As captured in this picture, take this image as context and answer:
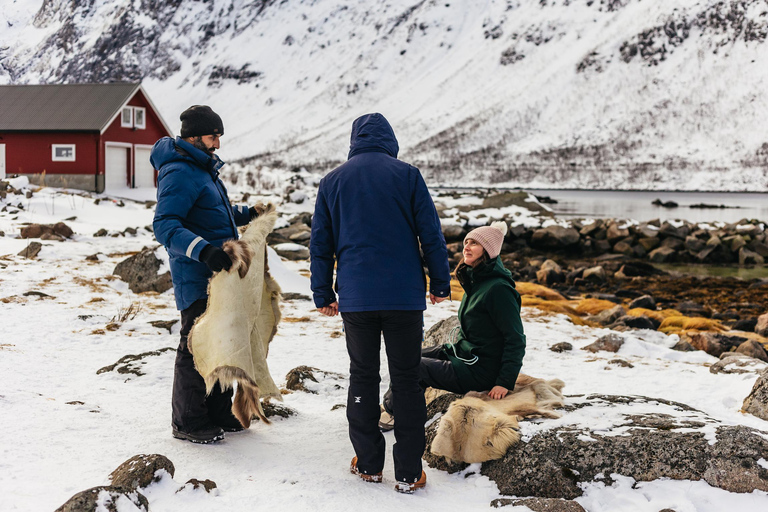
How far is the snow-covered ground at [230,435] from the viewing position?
328 cm

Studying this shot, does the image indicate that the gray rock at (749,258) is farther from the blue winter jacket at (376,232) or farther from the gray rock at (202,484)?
the gray rock at (202,484)

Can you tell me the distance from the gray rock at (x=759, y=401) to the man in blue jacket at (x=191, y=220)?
337 centimetres

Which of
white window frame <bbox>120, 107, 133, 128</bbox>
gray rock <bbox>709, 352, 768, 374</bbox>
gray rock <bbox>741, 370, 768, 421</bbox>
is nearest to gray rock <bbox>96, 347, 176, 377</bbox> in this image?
gray rock <bbox>741, 370, 768, 421</bbox>

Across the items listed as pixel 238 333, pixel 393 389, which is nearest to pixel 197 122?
pixel 238 333

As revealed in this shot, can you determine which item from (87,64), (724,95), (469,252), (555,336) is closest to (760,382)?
(469,252)

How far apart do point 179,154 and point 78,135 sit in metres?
25.9

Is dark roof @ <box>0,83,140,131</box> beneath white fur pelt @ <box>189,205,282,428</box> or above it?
above

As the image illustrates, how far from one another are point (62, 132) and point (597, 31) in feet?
358

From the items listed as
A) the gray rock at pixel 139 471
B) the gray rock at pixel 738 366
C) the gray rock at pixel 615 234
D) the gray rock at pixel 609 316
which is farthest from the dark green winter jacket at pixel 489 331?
the gray rock at pixel 615 234

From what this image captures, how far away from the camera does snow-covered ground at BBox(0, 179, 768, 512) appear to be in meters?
3.28

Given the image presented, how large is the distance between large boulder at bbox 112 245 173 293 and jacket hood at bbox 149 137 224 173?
5.22 m

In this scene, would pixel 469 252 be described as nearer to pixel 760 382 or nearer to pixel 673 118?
pixel 760 382

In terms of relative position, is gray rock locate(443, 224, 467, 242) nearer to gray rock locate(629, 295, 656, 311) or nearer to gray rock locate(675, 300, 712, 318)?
gray rock locate(675, 300, 712, 318)

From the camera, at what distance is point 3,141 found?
91.4ft
